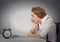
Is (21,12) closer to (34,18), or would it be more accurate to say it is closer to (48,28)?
(34,18)

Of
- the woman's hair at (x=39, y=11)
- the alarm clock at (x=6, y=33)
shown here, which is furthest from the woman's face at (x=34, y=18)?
the alarm clock at (x=6, y=33)

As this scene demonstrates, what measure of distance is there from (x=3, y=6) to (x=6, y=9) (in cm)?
6

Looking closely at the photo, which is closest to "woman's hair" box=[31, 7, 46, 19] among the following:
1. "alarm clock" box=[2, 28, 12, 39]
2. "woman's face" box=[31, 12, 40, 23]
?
"woman's face" box=[31, 12, 40, 23]

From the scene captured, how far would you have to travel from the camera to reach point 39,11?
1887 mm

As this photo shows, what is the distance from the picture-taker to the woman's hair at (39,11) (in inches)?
73.7

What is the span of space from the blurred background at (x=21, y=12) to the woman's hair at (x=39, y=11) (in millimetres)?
42

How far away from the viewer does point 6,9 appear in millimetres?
1881

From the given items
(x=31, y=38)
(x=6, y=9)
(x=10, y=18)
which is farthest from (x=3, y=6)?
(x=31, y=38)

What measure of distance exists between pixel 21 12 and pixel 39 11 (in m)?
0.25

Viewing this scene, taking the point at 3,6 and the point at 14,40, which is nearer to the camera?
the point at 14,40

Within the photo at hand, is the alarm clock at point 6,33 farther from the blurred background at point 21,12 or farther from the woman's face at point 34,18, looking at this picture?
the woman's face at point 34,18

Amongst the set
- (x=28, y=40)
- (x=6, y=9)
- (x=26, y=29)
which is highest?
(x=6, y=9)

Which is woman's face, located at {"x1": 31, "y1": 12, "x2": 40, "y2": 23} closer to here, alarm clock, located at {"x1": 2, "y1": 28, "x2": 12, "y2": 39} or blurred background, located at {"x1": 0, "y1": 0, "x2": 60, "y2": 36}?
blurred background, located at {"x1": 0, "y1": 0, "x2": 60, "y2": 36}

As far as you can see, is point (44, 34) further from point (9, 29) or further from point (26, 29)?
point (9, 29)
